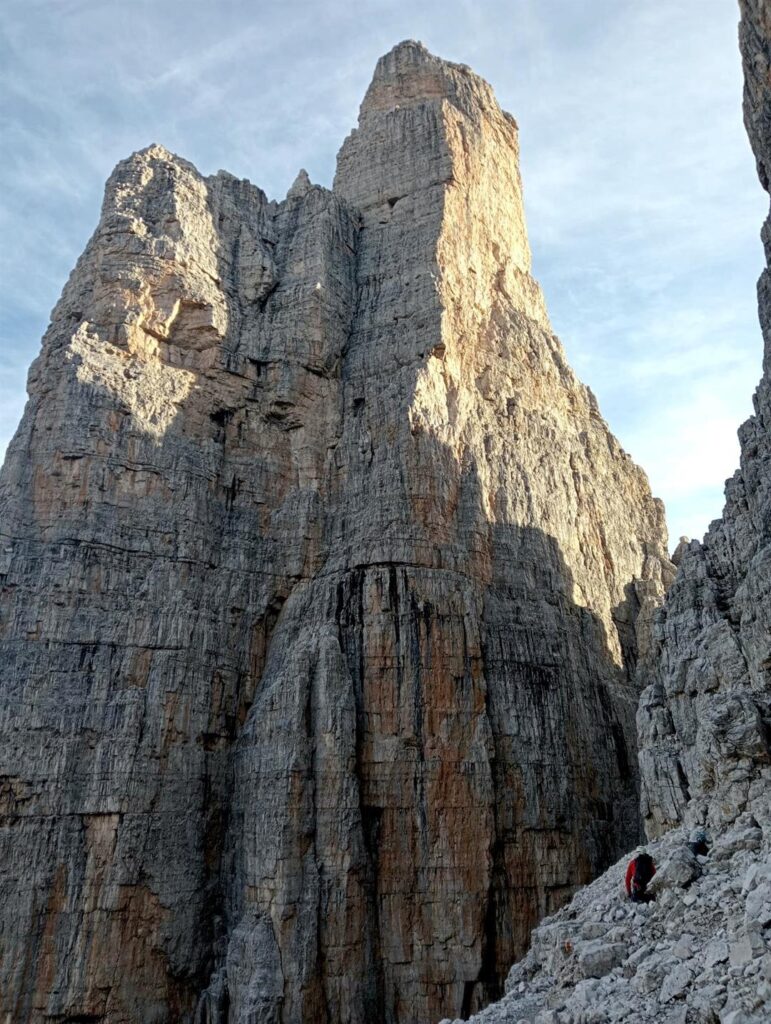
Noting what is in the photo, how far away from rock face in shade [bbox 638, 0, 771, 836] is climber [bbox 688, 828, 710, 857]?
45cm

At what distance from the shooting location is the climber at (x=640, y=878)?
1587 cm

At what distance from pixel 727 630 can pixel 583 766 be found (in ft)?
34.8

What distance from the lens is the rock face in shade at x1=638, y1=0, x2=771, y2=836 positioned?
17.7 m

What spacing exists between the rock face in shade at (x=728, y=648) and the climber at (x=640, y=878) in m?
1.99

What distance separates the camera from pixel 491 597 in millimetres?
31406

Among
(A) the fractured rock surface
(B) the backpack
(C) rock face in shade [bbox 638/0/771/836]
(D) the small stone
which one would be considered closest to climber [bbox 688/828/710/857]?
(A) the fractured rock surface

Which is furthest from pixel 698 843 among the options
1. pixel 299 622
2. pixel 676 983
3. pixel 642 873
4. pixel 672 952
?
pixel 299 622

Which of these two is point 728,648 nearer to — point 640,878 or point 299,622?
point 640,878

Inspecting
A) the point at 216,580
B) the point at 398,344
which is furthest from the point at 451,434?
the point at 216,580

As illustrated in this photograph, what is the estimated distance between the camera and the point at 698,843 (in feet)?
54.6

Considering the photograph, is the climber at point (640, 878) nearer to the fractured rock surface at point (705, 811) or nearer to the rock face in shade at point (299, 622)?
the fractured rock surface at point (705, 811)

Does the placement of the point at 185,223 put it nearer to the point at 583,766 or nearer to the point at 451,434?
the point at 451,434

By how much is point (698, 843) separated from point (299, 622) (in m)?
17.7

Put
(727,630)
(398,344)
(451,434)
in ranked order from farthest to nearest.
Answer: (398,344) → (451,434) → (727,630)
